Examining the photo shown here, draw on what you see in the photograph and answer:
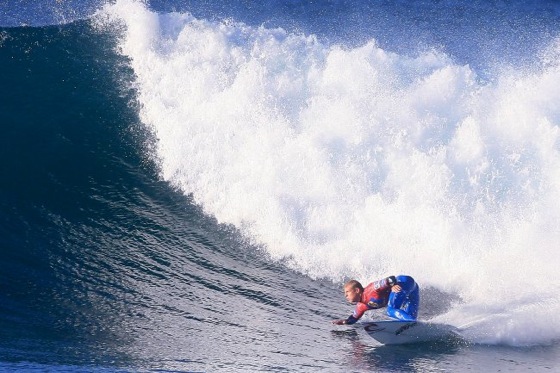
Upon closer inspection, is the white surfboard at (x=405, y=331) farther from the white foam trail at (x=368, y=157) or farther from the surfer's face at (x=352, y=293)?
the white foam trail at (x=368, y=157)

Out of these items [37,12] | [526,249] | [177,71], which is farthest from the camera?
[37,12]

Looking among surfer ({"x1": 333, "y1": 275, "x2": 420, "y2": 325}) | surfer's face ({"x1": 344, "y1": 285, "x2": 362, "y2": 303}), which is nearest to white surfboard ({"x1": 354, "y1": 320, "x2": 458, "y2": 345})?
surfer ({"x1": 333, "y1": 275, "x2": 420, "y2": 325})

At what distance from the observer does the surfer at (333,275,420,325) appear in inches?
370

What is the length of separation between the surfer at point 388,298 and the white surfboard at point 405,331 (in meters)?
0.16

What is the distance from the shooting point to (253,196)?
12.8m

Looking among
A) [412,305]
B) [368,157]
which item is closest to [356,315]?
[412,305]

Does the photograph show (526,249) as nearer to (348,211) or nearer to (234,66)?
(348,211)

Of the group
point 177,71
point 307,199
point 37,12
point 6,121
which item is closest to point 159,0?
point 37,12

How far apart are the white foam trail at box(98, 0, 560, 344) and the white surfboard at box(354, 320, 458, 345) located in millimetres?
531

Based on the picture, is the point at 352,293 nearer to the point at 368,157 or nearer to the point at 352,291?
the point at 352,291

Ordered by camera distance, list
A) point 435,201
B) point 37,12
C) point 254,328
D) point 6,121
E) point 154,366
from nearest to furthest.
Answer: point 154,366 → point 254,328 → point 435,201 → point 6,121 → point 37,12

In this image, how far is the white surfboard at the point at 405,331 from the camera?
9141 millimetres

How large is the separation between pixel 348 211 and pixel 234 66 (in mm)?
5077

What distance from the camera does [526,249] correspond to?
11.5 m
